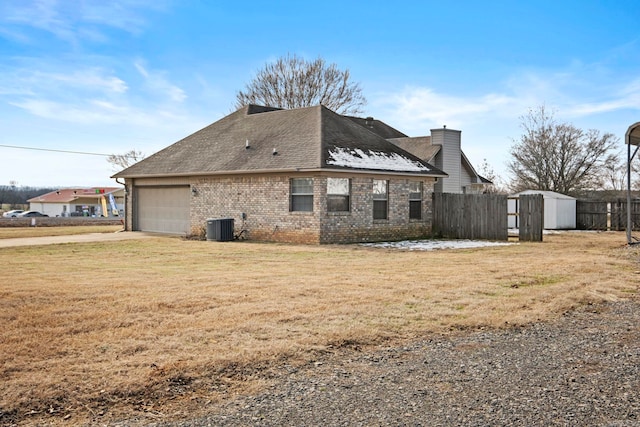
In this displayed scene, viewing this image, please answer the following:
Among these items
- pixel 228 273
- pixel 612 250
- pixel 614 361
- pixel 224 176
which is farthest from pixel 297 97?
pixel 614 361

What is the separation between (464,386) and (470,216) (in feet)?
60.6

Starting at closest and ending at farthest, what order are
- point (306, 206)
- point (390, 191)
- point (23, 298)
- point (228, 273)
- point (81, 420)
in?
point (81, 420) → point (23, 298) → point (228, 273) → point (306, 206) → point (390, 191)

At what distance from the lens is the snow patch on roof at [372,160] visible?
67.9 feet

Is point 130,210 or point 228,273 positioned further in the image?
point 130,210

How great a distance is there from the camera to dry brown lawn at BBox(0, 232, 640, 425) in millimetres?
5027

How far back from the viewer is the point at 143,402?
4770mm

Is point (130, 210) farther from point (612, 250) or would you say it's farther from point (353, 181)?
point (612, 250)

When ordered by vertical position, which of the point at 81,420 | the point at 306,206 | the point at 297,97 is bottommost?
the point at 81,420

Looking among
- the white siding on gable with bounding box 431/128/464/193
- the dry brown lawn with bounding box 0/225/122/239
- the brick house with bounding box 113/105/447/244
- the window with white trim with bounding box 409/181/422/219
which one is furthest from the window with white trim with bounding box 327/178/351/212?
the dry brown lawn with bounding box 0/225/122/239

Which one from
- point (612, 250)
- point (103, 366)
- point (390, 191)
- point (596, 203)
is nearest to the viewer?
point (103, 366)

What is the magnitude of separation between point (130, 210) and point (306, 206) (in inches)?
425

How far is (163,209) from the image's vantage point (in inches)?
1033

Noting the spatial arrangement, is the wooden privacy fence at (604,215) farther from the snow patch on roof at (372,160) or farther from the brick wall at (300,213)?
the snow patch on roof at (372,160)

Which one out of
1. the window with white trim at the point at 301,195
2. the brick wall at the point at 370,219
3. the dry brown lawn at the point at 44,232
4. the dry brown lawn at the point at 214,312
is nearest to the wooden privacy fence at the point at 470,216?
the brick wall at the point at 370,219
